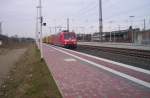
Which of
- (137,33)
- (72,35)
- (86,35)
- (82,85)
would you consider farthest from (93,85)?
(86,35)

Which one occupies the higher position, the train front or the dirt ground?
the train front

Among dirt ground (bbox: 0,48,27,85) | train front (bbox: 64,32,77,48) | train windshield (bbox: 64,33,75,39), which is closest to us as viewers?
dirt ground (bbox: 0,48,27,85)

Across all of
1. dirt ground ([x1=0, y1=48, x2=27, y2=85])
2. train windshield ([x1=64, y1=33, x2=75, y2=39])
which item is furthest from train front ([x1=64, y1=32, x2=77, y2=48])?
dirt ground ([x1=0, y1=48, x2=27, y2=85])

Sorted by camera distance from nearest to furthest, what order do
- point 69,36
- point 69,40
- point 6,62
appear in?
point 6,62 → point 69,40 → point 69,36

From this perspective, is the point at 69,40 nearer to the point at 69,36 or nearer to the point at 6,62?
the point at 69,36

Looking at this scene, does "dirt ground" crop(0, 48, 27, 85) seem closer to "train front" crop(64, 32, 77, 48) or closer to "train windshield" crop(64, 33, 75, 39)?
"train front" crop(64, 32, 77, 48)

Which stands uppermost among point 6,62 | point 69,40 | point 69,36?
point 69,36

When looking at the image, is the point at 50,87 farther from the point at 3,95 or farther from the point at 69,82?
the point at 3,95

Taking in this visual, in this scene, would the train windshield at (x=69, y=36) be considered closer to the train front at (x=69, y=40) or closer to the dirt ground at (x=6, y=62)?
the train front at (x=69, y=40)

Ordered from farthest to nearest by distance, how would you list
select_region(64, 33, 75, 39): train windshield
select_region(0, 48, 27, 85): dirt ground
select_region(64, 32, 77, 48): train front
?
1. select_region(64, 33, 75, 39): train windshield
2. select_region(64, 32, 77, 48): train front
3. select_region(0, 48, 27, 85): dirt ground

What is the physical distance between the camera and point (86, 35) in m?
104

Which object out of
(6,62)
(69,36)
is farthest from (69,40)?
(6,62)

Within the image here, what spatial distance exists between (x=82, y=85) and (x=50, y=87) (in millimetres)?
1229

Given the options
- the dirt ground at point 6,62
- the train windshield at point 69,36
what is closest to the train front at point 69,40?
the train windshield at point 69,36
